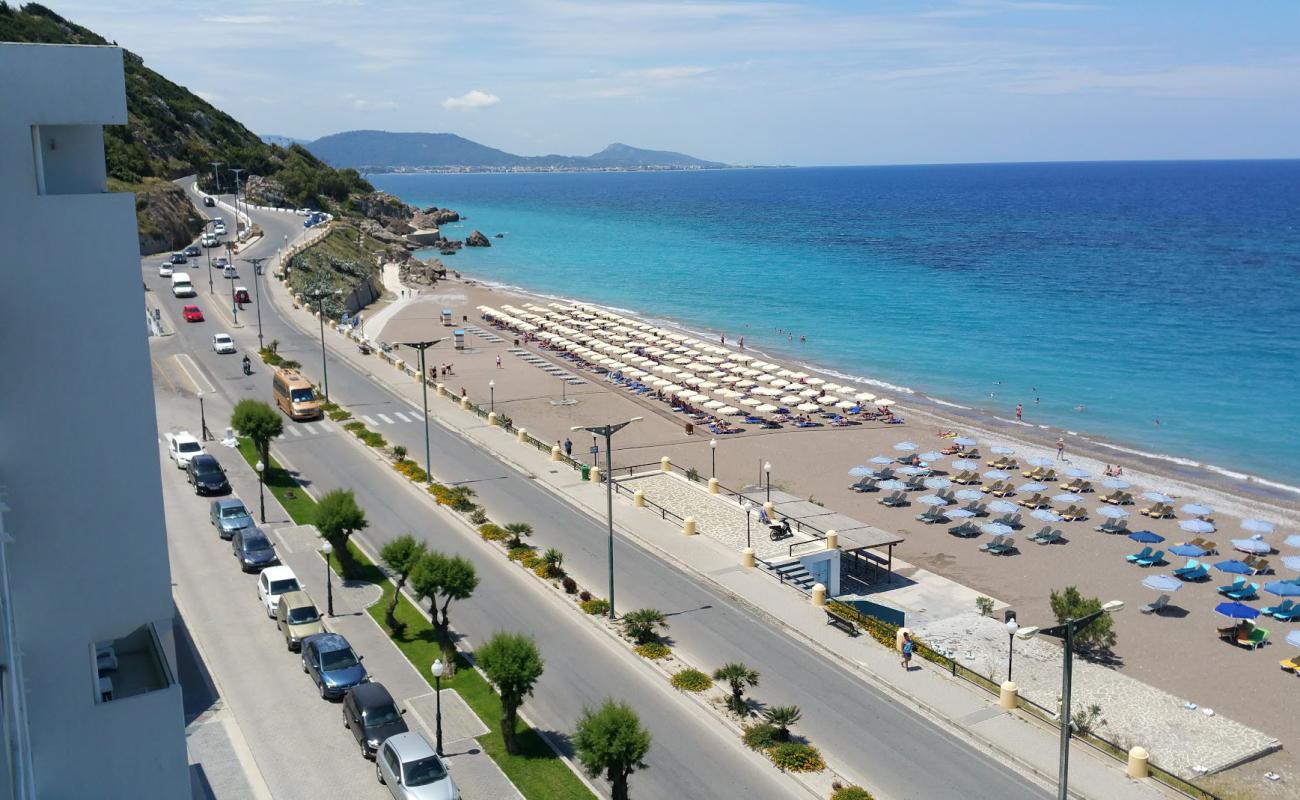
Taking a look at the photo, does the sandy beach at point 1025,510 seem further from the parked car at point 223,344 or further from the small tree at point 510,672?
the small tree at point 510,672

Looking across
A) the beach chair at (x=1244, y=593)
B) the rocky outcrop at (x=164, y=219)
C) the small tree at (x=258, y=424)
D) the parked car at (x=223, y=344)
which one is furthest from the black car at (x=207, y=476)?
the rocky outcrop at (x=164, y=219)

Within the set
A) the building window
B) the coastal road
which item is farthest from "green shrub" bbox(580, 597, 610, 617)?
the building window

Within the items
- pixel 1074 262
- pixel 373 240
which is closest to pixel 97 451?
pixel 373 240

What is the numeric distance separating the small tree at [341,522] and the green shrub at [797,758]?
13904 millimetres

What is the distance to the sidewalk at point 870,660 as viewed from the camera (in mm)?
20698

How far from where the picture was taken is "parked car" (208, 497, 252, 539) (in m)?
31.6

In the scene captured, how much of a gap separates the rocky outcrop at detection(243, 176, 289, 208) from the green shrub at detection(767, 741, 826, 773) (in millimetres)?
123843

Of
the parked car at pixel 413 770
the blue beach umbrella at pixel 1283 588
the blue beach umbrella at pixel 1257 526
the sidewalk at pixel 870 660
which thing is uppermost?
the parked car at pixel 413 770

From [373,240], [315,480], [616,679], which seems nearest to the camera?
[616,679]

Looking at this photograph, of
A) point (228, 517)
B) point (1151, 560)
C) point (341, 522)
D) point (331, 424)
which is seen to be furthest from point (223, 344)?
point (1151, 560)

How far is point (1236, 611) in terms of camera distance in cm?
3014

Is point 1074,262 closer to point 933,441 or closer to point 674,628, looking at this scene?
point 933,441

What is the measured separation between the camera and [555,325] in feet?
260

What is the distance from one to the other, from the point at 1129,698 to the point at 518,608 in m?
15.8
